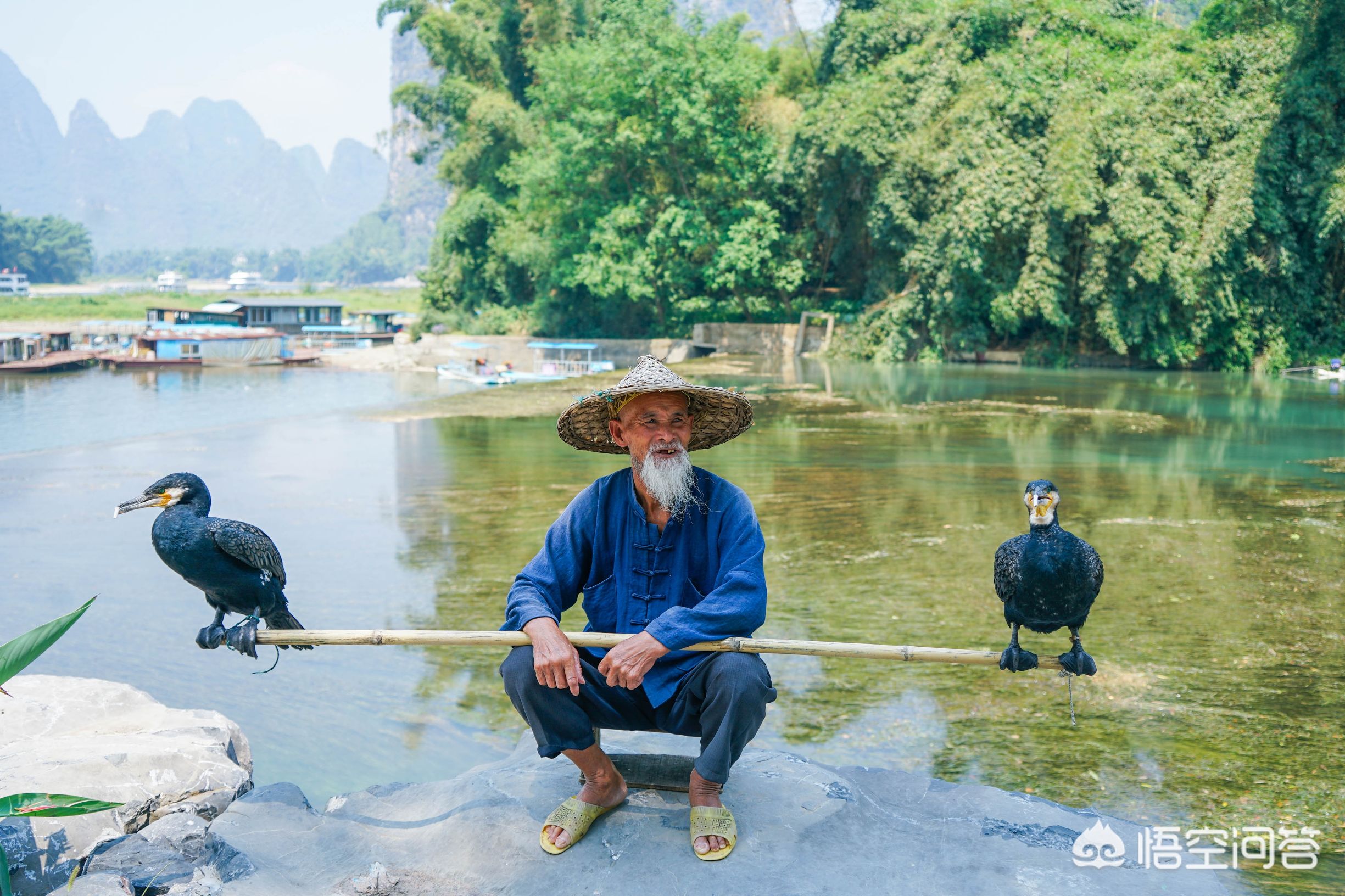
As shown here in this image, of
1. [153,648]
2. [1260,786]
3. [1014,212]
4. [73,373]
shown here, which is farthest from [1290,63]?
[73,373]

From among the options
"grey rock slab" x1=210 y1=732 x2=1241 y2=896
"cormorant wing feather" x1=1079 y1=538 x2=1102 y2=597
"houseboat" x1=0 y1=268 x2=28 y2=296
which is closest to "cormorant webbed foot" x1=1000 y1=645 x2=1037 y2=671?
"cormorant wing feather" x1=1079 y1=538 x2=1102 y2=597

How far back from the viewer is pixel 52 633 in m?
2.39

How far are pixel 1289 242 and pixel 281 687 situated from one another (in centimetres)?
2306

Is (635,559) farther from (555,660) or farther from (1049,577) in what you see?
(1049,577)

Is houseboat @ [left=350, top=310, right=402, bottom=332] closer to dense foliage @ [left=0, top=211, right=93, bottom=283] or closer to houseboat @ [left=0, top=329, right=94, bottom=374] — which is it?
houseboat @ [left=0, top=329, right=94, bottom=374]

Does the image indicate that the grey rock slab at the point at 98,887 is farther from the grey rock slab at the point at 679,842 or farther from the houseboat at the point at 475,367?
the houseboat at the point at 475,367

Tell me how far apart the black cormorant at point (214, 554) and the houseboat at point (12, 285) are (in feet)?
248

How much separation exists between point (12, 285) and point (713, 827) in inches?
3137

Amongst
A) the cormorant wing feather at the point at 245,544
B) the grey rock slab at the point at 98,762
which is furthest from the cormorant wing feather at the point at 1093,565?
the grey rock slab at the point at 98,762

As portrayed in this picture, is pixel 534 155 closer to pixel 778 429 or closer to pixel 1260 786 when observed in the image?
pixel 778 429

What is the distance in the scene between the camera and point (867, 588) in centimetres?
627

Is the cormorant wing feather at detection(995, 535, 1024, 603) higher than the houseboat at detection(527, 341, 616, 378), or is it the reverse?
the cormorant wing feather at detection(995, 535, 1024, 603)

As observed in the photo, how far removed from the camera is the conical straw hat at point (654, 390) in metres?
2.72

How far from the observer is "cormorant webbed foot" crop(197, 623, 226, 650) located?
105 inches
